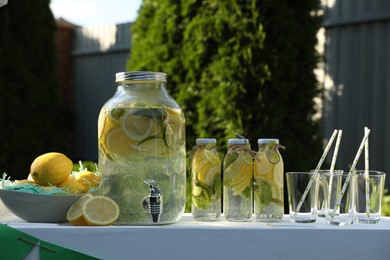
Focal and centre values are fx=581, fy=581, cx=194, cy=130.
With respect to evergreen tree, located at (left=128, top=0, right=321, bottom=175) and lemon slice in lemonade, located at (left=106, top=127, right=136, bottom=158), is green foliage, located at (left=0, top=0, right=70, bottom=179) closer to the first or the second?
evergreen tree, located at (left=128, top=0, right=321, bottom=175)

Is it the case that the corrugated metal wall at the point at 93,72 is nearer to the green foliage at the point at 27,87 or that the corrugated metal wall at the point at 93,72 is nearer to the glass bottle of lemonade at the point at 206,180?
the green foliage at the point at 27,87

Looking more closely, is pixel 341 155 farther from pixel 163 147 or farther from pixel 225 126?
pixel 163 147

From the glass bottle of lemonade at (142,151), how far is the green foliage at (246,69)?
1.97 metres

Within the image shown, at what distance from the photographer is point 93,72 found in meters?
8.31

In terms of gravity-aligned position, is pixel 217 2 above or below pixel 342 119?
above

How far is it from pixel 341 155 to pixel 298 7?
79.3 inches

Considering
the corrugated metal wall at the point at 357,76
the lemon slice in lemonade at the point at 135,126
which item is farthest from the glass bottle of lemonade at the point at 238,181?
the corrugated metal wall at the point at 357,76

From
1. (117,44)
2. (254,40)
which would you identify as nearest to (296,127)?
(254,40)

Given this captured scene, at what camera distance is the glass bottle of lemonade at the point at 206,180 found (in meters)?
1.57

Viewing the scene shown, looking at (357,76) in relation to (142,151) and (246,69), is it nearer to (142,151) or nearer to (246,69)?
(246,69)

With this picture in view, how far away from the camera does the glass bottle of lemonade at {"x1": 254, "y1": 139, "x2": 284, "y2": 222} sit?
1.55 m

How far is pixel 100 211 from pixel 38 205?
0.17 metres

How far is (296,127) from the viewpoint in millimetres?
3730

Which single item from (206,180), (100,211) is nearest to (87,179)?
(100,211)
